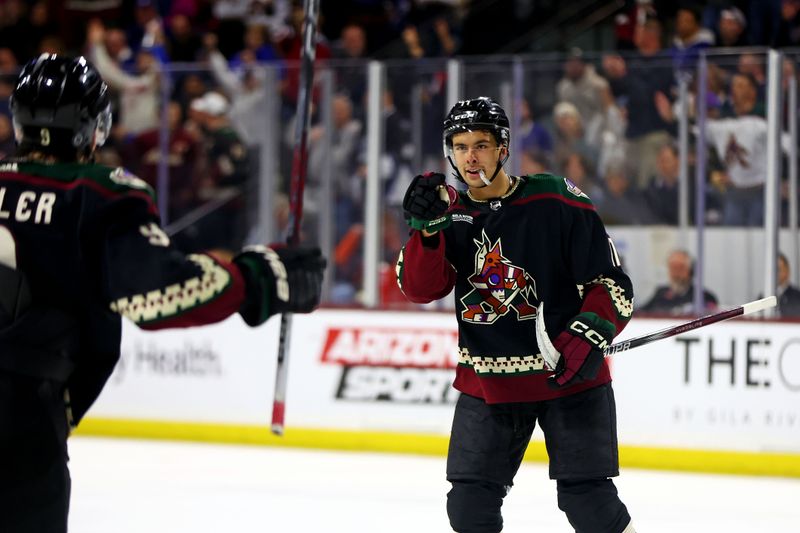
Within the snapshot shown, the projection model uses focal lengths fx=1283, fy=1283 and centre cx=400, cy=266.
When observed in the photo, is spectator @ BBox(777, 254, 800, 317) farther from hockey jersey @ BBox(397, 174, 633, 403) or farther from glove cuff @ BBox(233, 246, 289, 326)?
glove cuff @ BBox(233, 246, 289, 326)

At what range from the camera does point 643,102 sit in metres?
6.43

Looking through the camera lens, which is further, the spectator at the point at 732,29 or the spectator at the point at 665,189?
the spectator at the point at 732,29

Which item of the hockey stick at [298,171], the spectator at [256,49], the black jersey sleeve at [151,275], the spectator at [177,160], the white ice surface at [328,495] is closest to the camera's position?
the black jersey sleeve at [151,275]

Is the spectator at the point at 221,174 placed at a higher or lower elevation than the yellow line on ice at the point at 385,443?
higher

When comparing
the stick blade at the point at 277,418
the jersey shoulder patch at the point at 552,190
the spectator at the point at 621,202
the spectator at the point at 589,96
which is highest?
the spectator at the point at 589,96

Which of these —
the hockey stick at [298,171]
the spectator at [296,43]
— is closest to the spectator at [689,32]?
the spectator at [296,43]

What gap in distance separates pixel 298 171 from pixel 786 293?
3.87m

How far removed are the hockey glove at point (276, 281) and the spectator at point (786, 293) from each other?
4.48m

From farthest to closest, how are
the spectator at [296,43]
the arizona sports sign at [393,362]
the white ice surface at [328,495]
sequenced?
the spectator at [296,43], the arizona sports sign at [393,362], the white ice surface at [328,495]

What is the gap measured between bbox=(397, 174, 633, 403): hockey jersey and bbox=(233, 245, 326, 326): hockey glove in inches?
37.2

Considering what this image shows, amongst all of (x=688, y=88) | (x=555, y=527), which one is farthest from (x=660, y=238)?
(x=555, y=527)

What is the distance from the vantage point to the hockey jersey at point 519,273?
3.17 metres

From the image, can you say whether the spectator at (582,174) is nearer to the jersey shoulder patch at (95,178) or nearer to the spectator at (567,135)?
the spectator at (567,135)

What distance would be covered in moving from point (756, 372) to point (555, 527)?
70.9 inches
